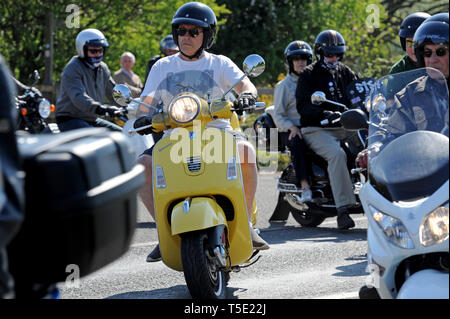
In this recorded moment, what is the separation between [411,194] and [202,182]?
73.4 inches

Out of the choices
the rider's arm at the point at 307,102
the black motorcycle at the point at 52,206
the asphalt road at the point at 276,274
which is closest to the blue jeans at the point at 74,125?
the asphalt road at the point at 276,274

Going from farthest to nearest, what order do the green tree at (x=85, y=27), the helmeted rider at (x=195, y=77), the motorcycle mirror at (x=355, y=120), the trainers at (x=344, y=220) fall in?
the green tree at (x=85, y=27) < the trainers at (x=344, y=220) < the helmeted rider at (x=195, y=77) < the motorcycle mirror at (x=355, y=120)

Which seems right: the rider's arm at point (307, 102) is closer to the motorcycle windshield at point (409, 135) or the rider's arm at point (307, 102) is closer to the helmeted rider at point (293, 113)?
the helmeted rider at point (293, 113)

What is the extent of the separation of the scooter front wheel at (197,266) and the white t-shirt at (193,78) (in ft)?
3.33

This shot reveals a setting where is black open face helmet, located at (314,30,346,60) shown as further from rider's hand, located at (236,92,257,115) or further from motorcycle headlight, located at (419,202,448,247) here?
motorcycle headlight, located at (419,202,448,247)

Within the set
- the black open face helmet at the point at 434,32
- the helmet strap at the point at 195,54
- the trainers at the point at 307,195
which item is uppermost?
the black open face helmet at the point at 434,32

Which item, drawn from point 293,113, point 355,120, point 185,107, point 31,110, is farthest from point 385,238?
point 31,110

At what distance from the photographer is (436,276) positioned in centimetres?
365

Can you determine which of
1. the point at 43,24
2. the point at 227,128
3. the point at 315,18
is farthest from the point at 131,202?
the point at 315,18

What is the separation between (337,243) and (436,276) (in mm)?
4505

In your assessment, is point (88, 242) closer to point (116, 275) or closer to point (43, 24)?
point (116, 275)

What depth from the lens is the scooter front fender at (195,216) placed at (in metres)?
5.23

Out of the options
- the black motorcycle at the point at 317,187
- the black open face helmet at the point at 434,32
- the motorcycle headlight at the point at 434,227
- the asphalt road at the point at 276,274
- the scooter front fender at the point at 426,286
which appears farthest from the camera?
the black motorcycle at the point at 317,187

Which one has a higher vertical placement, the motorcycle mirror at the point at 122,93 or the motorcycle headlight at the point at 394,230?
the motorcycle mirror at the point at 122,93
